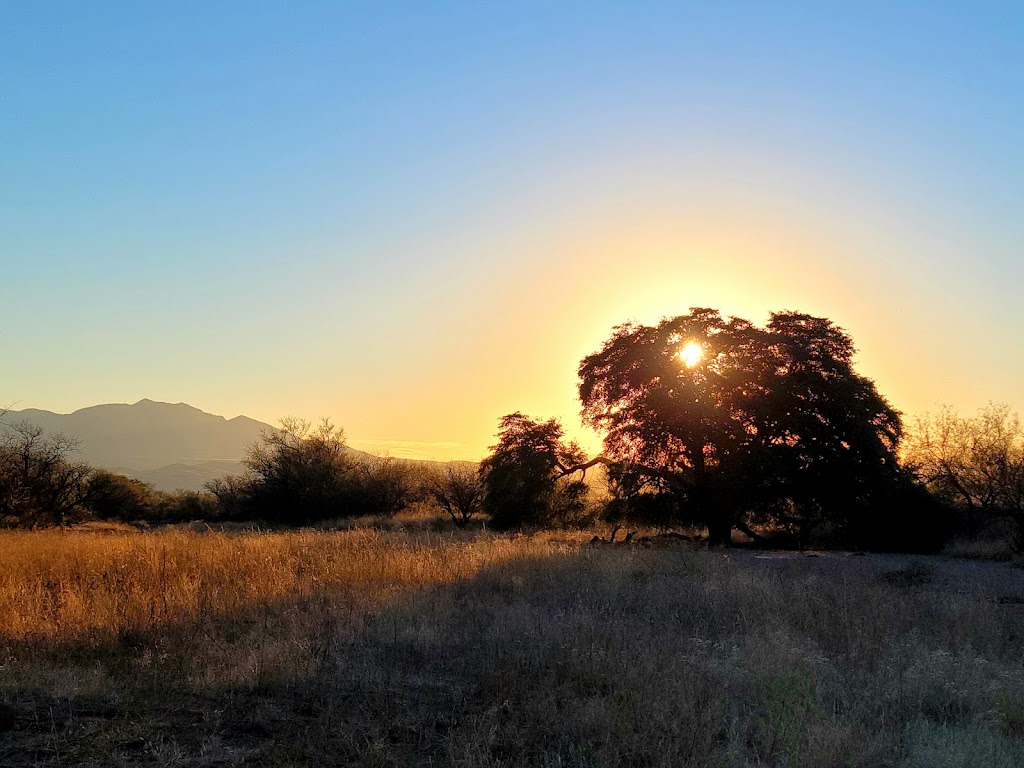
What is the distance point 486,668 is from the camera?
6258mm

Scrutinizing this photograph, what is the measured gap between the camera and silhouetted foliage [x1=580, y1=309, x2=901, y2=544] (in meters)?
22.0

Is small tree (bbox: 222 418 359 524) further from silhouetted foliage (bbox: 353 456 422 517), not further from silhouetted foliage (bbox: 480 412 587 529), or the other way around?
silhouetted foliage (bbox: 480 412 587 529)

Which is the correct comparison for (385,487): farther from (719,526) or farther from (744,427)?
(744,427)

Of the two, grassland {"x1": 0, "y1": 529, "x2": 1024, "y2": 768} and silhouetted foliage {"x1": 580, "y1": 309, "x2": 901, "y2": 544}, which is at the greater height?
silhouetted foliage {"x1": 580, "y1": 309, "x2": 901, "y2": 544}

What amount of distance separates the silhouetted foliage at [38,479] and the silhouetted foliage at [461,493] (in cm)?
1720

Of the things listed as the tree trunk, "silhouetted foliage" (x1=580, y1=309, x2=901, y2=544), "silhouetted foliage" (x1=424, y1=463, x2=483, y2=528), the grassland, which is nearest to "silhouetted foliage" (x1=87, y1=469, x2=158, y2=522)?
"silhouetted foliage" (x1=424, y1=463, x2=483, y2=528)

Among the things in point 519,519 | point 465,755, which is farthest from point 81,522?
point 465,755

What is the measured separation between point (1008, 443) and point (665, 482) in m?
16.8

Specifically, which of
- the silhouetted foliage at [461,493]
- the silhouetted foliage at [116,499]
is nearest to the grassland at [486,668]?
the silhouetted foliage at [461,493]

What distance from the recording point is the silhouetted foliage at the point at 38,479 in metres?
31.0

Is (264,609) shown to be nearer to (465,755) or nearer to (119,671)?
(119,671)

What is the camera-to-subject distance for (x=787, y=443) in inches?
890

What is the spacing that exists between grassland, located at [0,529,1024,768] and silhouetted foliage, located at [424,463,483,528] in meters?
23.9

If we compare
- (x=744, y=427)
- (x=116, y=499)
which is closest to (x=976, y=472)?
(x=744, y=427)
